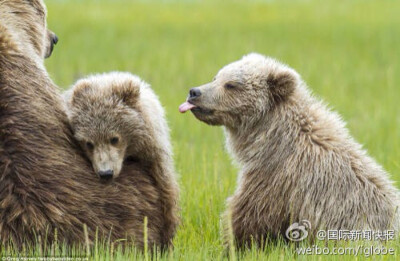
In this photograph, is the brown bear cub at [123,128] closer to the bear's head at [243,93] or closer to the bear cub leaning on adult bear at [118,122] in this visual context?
the bear cub leaning on adult bear at [118,122]

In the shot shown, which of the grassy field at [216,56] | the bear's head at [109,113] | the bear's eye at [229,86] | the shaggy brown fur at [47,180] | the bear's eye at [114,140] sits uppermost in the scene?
the grassy field at [216,56]

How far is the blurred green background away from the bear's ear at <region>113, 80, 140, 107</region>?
1114 millimetres

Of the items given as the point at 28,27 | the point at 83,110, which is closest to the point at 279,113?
the point at 83,110

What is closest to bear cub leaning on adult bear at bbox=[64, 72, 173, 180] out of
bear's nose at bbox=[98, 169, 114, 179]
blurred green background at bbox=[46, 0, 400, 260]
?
bear's nose at bbox=[98, 169, 114, 179]

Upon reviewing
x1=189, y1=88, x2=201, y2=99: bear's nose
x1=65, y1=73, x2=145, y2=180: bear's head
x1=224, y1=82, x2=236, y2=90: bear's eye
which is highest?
x1=224, y1=82, x2=236, y2=90: bear's eye

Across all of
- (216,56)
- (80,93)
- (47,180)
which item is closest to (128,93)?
(80,93)

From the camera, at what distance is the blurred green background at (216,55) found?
27.5ft

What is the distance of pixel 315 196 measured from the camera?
5.88 m

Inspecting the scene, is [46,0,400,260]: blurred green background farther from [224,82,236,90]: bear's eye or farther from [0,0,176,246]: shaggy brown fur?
[224,82,236,90]: bear's eye

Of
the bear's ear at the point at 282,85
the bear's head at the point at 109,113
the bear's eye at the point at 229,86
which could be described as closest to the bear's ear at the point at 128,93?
the bear's head at the point at 109,113

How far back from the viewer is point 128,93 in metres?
6.09

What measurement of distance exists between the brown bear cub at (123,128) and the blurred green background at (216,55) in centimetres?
57

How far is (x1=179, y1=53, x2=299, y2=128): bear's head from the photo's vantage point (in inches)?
248

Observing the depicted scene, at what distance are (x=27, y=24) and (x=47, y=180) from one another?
4.69 feet
